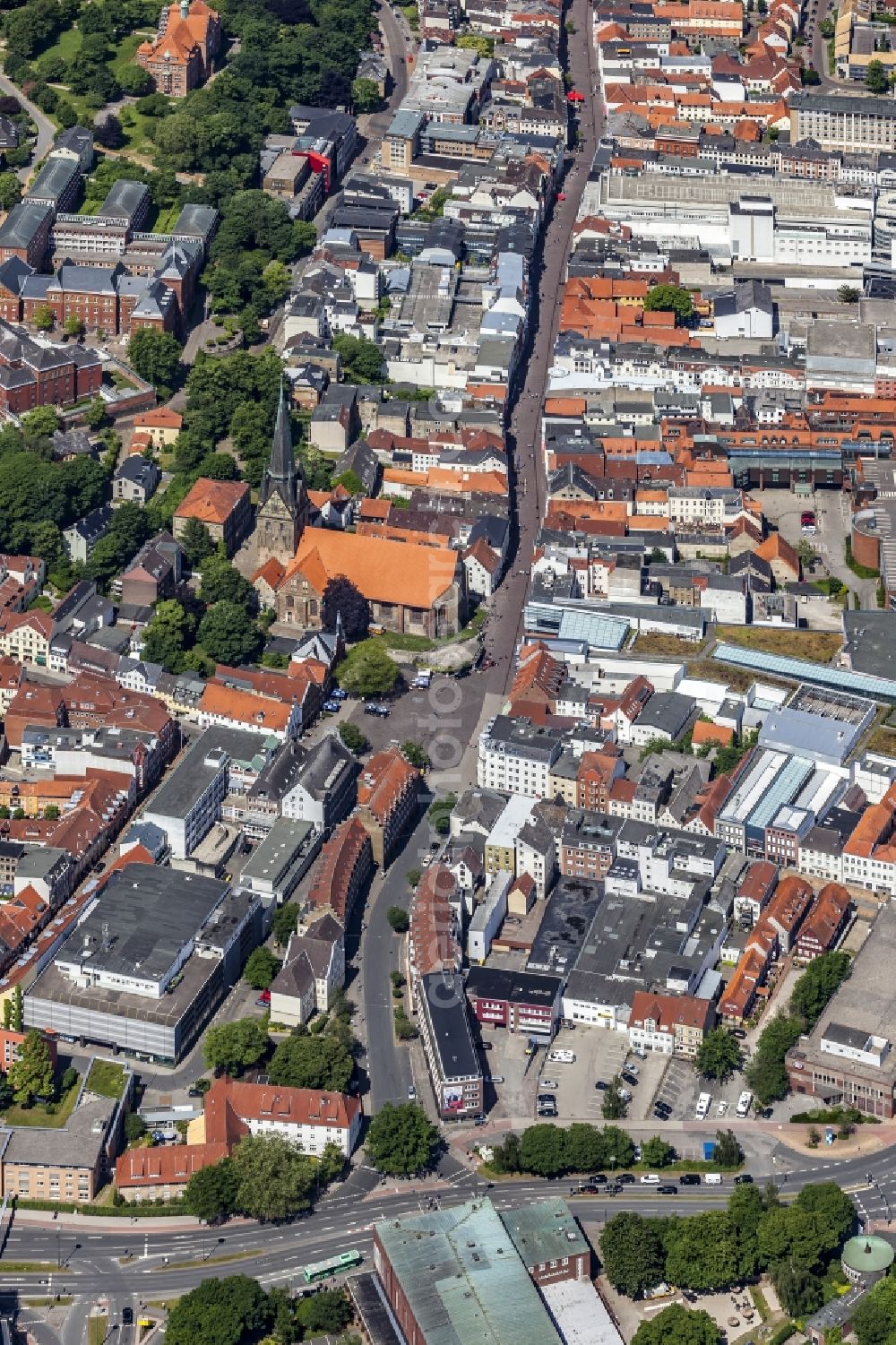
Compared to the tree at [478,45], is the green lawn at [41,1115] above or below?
above

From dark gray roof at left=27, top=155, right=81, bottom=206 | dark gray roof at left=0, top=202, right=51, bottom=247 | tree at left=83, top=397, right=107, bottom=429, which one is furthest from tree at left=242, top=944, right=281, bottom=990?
dark gray roof at left=27, top=155, right=81, bottom=206

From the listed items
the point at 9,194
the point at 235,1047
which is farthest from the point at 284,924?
the point at 9,194

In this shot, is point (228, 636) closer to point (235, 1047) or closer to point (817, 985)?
point (235, 1047)

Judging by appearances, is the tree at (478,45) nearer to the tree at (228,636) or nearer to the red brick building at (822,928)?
the tree at (228,636)

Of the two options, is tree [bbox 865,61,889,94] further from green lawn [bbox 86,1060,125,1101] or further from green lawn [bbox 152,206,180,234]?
green lawn [bbox 86,1060,125,1101]

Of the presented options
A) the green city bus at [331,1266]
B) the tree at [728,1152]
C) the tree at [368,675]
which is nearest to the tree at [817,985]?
the tree at [728,1152]

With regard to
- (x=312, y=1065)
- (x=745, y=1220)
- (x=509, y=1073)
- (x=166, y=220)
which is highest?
(x=745, y=1220)
